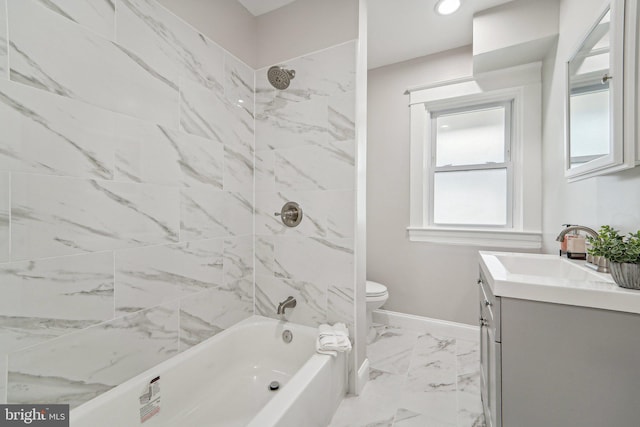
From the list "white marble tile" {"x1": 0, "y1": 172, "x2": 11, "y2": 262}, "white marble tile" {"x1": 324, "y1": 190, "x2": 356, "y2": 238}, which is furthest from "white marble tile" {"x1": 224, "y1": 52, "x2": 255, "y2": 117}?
"white marble tile" {"x1": 0, "y1": 172, "x2": 11, "y2": 262}

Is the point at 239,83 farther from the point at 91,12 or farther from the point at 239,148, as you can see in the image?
the point at 91,12

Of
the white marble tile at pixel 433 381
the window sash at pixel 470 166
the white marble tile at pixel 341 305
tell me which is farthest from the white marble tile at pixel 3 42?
the window sash at pixel 470 166

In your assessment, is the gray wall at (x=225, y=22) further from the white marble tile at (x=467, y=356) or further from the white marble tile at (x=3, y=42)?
the white marble tile at (x=467, y=356)

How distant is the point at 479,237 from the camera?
2217mm

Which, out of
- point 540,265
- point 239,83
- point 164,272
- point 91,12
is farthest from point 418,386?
point 91,12

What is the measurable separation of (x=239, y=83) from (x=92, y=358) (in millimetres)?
1688

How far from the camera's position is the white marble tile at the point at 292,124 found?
5.50 feet

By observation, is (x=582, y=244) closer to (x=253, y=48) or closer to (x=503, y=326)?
(x=503, y=326)

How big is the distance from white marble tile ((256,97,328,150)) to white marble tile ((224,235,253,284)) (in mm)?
684

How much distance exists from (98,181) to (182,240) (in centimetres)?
47

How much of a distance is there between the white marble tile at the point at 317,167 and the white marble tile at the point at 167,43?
61cm

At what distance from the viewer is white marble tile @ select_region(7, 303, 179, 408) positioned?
0.91m

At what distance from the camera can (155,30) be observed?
1.28 meters

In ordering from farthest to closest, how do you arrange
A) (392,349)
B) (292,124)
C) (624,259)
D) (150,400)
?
1. (392,349)
2. (292,124)
3. (150,400)
4. (624,259)
